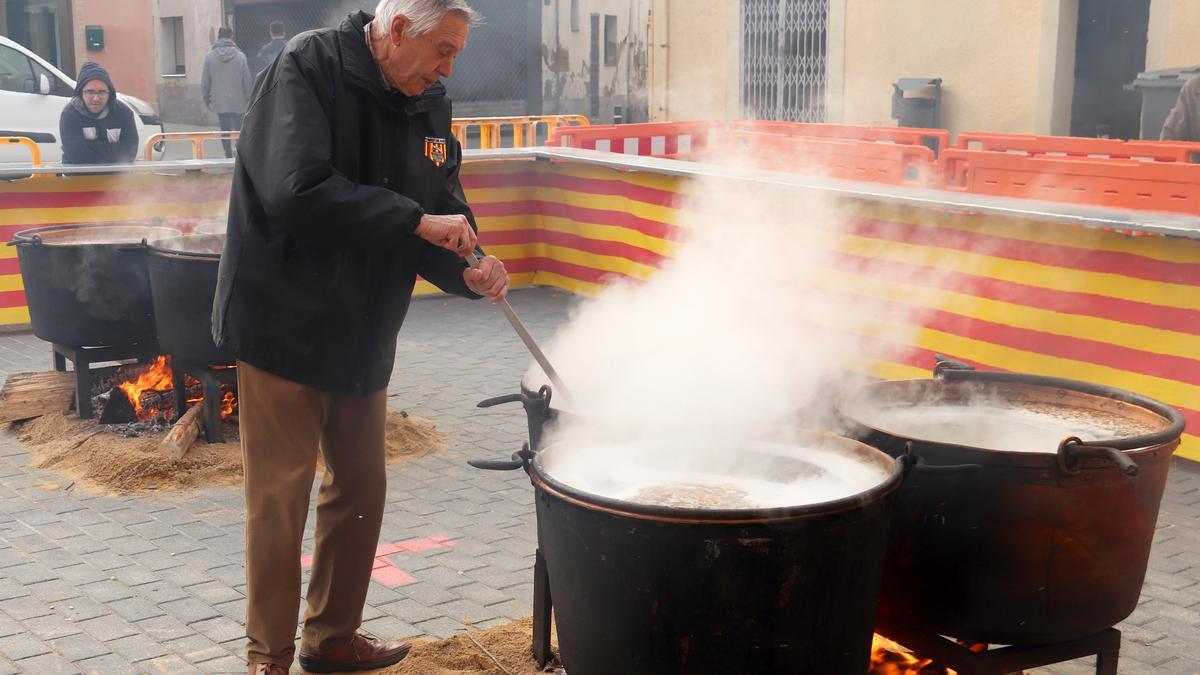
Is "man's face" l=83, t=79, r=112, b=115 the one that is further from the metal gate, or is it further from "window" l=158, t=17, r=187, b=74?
"window" l=158, t=17, r=187, b=74

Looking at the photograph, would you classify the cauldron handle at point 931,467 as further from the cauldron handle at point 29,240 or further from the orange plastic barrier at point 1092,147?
the orange plastic barrier at point 1092,147

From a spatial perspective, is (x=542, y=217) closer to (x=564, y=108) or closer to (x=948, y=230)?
(x=948, y=230)

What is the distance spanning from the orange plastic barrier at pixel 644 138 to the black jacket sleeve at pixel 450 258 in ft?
25.9

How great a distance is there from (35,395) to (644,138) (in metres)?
6.91

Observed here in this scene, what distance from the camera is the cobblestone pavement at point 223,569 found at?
14.0 feet

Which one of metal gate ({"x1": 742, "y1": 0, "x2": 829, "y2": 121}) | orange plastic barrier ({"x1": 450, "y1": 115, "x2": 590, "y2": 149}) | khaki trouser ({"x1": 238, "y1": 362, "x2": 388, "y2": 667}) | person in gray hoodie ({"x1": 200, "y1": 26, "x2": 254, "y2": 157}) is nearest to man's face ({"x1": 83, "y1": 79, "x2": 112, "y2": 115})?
orange plastic barrier ({"x1": 450, "y1": 115, "x2": 590, "y2": 149})

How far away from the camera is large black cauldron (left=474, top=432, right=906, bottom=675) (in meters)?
2.80

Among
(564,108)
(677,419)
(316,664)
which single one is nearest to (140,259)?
(316,664)

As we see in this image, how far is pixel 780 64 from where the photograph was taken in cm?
1839

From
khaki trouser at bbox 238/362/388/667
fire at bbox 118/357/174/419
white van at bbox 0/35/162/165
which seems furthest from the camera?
white van at bbox 0/35/162/165

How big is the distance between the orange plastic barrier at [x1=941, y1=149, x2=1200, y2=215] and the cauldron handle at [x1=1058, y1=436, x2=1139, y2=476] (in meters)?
5.36

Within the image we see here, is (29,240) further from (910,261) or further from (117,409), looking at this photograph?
(910,261)

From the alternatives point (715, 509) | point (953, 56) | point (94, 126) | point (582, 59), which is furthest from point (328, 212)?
point (582, 59)

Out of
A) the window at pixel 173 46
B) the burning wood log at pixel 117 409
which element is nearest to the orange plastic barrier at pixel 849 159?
the burning wood log at pixel 117 409
